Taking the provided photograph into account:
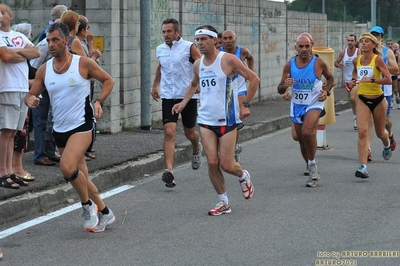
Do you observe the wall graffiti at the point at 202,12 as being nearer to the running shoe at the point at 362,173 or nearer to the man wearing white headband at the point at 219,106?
the running shoe at the point at 362,173

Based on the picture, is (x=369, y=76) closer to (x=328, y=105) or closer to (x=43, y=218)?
(x=328, y=105)

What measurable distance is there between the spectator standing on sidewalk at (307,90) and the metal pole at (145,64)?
5.20 meters

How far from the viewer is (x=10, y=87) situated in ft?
34.0

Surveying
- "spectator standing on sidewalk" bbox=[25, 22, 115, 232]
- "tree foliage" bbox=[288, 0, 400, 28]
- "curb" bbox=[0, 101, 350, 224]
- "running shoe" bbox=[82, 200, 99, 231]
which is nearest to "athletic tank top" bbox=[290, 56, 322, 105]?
"curb" bbox=[0, 101, 350, 224]

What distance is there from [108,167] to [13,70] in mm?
2051

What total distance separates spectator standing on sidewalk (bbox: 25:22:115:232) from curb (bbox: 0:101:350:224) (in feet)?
3.29

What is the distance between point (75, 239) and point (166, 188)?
3.07 metres

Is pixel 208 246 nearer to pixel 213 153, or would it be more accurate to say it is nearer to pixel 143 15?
pixel 213 153

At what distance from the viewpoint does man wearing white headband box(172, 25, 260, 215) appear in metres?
9.58

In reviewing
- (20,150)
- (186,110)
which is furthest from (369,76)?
(20,150)

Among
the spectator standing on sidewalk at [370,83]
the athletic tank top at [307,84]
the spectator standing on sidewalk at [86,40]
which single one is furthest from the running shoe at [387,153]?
the spectator standing on sidewalk at [86,40]

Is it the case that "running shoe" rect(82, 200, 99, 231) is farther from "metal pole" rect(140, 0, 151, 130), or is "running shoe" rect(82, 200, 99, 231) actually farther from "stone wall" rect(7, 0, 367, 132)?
"metal pole" rect(140, 0, 151, 130)

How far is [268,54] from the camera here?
2528cm

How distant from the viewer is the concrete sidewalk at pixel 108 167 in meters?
9.60
